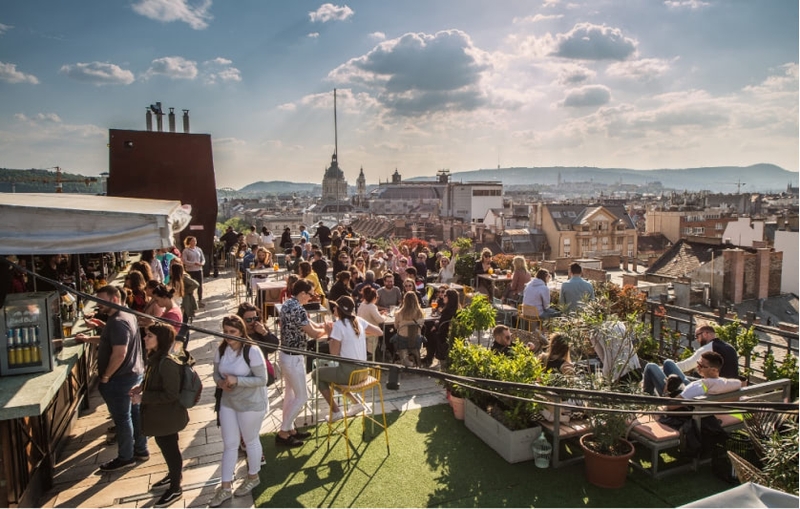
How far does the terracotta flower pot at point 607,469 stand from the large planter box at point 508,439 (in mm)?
616

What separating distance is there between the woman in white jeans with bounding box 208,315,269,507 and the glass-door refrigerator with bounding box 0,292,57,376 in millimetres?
1512

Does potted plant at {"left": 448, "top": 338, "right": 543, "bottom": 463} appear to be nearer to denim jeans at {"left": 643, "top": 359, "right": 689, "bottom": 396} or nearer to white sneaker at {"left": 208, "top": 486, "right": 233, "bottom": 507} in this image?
denim jeans at {"left": 643, "top": 359, "right": 689, "bottom": 396}

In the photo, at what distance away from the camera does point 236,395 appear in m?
4.76

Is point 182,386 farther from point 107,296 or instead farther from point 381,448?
point 381,448

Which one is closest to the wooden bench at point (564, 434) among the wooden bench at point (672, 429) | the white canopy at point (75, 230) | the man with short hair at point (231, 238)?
the wooden bench at point (672, 429)

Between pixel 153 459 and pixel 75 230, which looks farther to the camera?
pixel 153 459

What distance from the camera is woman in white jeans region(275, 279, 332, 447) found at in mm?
5730

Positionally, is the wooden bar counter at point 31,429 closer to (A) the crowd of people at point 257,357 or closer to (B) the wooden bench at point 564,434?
(A) the crowd of people at point 257,357

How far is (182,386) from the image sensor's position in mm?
4676

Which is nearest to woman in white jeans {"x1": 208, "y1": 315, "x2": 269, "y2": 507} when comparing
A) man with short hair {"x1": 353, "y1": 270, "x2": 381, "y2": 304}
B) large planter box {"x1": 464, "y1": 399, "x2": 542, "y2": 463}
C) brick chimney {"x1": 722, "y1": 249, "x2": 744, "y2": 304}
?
large planter box {"x1": 464, "y1": 399, "x2": 542, "y2": 463}

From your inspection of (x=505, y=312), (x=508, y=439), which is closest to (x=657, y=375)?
(x=508, y=439)

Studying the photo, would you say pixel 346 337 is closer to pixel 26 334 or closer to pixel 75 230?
pixel 75 230

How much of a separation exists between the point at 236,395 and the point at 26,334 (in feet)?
6.20

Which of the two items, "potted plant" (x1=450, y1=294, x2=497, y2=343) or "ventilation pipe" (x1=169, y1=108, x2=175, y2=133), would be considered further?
"ventilation pipe" (x1=169, y1=108, x2=175, y2=133)
